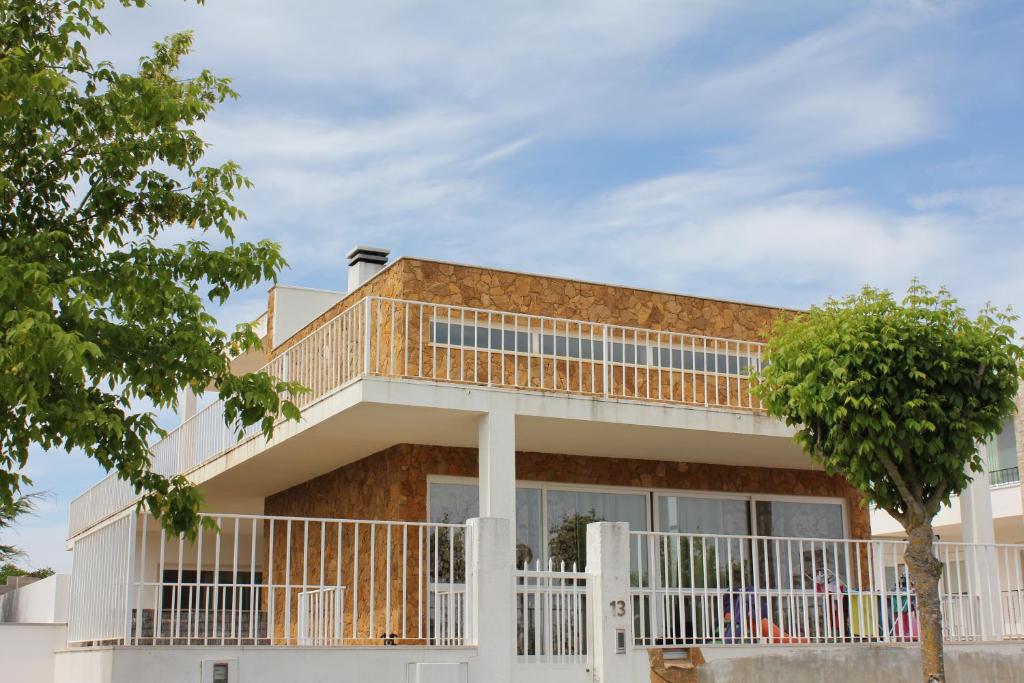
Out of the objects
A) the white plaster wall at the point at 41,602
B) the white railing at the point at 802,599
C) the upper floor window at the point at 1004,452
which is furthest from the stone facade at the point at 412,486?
the upper floor window at the point at 1004,452

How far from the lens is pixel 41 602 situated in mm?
26234

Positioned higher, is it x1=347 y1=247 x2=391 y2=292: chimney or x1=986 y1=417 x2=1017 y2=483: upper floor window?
x1=347 y1=247 x2=391 y2=292: chimney

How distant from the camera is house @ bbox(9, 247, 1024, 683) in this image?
12.4 m

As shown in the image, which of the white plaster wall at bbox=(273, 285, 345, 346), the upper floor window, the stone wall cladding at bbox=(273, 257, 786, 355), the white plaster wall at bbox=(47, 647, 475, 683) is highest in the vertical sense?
the white plaster wall at bbox=(273, 285, 345, 346)

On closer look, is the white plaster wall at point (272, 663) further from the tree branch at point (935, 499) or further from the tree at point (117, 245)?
the tree branch at point (935, 499)

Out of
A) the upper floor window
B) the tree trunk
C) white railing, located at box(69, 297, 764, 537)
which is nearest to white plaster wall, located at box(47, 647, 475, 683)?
white railing, located at box(69, 297, 764, 537)

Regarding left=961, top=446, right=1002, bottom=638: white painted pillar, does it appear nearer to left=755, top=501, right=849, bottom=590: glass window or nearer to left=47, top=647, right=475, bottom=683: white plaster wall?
left=755, top=501, right=849, bottom=590: glass window

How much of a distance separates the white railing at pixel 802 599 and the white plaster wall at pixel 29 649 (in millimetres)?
10023

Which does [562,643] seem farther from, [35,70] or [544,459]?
[35,70]

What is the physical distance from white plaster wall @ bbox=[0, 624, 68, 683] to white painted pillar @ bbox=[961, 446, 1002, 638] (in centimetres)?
1404

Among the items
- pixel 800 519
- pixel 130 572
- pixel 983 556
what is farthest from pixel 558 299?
pixel 130 572

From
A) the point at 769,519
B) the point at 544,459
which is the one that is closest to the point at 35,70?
the point at 544,459

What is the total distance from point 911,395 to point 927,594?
206cm

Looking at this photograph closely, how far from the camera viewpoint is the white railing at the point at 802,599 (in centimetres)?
1366
